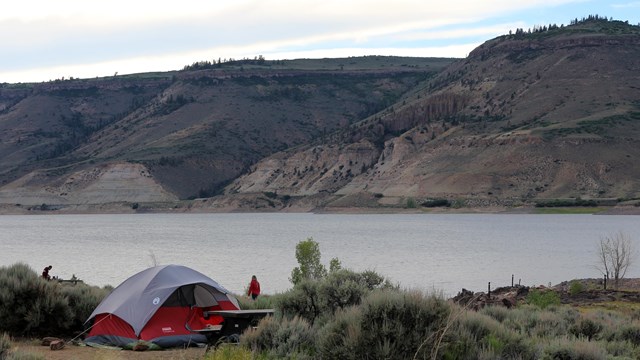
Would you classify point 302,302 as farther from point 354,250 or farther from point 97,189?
point 97,189

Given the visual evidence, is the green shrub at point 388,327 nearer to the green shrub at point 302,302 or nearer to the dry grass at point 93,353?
the dry grass at point 93,353

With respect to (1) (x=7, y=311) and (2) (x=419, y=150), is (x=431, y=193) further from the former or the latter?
(1) (x=7, y=311)

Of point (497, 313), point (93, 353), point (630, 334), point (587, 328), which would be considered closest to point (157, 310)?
point (93, 353)

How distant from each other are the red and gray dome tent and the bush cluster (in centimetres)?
54

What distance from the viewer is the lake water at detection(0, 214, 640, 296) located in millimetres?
57844

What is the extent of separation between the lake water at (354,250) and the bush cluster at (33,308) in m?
14.0

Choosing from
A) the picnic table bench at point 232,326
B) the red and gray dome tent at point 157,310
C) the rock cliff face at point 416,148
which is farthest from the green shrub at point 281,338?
the rock cliff face at point 416,148

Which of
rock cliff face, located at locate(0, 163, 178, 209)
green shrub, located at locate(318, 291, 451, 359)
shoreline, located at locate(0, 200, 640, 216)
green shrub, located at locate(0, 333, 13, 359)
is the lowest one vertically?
shoreline, located at locate(0, 200, 640, 216)

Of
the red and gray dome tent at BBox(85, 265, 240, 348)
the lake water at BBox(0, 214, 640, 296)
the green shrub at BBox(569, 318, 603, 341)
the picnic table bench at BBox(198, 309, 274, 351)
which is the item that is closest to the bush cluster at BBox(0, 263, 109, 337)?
the red and gray dome tent at BBox(85, 265, 240, 348)

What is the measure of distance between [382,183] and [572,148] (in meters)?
28.1

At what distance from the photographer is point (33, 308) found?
1723 centimetres

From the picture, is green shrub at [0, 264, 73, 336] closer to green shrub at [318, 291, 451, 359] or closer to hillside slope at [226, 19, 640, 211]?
green shrub at [318, 291, 451, 359]

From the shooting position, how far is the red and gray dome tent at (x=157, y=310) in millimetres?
16922

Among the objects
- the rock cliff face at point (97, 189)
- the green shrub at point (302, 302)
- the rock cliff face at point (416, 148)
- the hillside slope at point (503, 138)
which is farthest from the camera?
the rock cliff face at point (97, 189)
